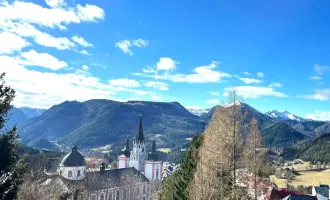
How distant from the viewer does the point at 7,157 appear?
1750 cm

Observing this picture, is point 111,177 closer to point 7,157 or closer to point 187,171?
point 187,171

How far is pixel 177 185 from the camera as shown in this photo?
1144 inches

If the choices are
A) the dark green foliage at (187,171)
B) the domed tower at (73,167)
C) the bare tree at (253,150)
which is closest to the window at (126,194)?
the domed tower at (73,167)

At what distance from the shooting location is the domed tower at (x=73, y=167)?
64.2 m

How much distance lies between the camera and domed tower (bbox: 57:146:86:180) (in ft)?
211

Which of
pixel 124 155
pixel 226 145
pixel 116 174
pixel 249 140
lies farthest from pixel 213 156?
pixel 124 155

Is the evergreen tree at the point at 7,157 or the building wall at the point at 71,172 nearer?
the evergreen tree at the point at 7,157

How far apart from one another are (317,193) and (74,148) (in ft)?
204

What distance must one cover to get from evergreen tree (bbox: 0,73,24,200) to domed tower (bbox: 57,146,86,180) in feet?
158

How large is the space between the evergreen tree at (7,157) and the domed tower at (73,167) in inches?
1898

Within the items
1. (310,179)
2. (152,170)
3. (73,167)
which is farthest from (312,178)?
(73,167)

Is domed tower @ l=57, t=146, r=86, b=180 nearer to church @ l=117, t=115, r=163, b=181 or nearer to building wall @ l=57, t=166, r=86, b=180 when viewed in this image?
building wall @ l=57, t=166, r=86, b=180

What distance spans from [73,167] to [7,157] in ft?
163

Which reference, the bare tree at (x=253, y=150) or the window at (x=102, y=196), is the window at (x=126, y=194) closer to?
the window at (x=102, y=196)
